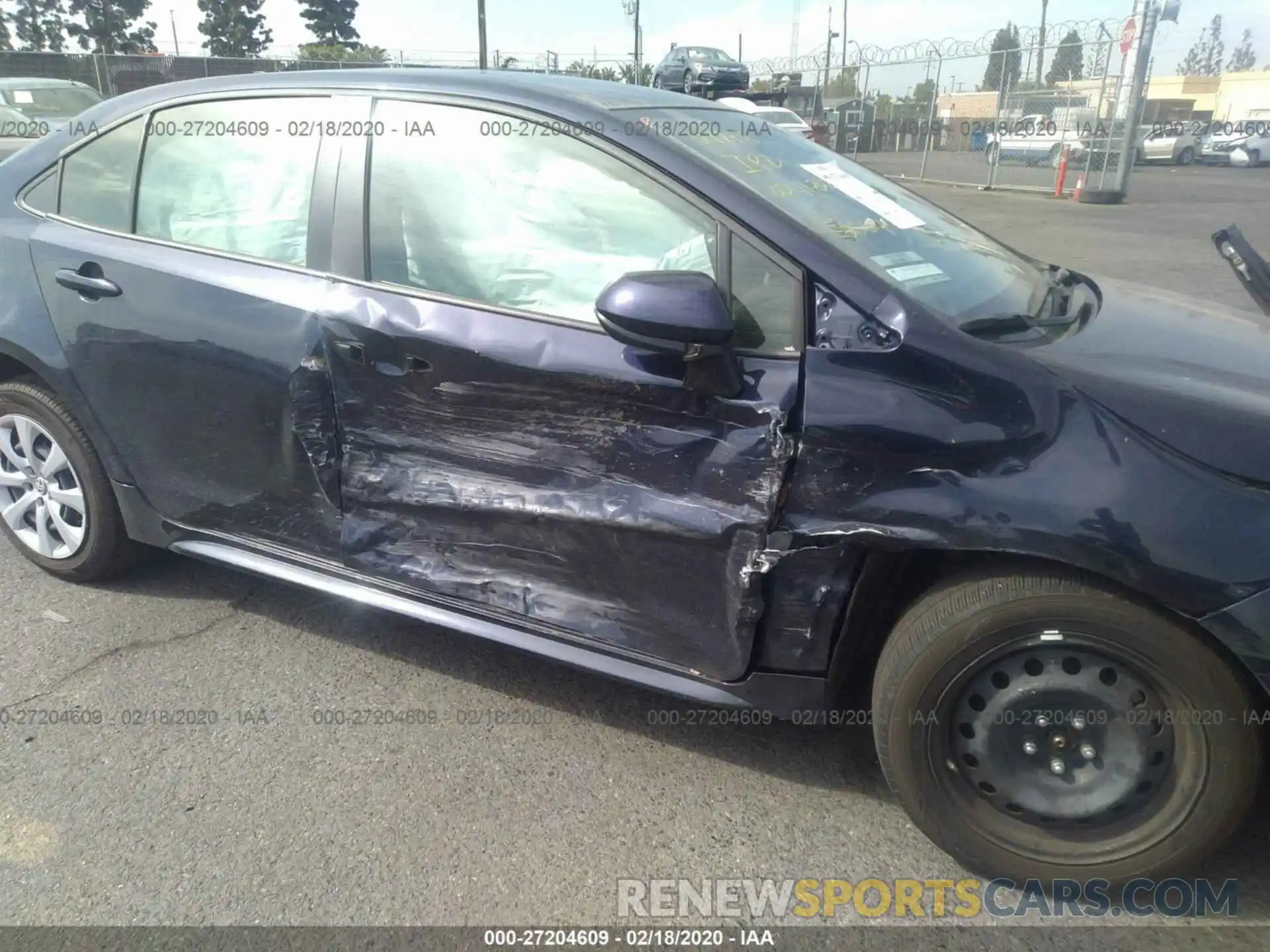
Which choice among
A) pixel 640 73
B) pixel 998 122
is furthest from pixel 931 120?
pixel 640 73

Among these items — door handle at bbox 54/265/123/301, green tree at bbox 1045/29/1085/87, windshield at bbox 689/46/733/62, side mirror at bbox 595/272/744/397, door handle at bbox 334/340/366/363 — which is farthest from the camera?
windshield at bbox 689/46/733/62

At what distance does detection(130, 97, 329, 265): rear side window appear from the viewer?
2.77 m

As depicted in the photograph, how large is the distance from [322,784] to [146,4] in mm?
49516

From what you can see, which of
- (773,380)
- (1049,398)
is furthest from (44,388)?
(1049,398)

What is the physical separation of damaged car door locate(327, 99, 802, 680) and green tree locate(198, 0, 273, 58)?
160 ft

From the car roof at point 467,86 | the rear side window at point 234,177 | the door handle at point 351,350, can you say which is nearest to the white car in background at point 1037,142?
the car roof at point 467,86

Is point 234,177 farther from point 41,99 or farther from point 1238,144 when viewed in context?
point 1238,144

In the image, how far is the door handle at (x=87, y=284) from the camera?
2.96 meters

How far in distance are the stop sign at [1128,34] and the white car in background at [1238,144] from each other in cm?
1822

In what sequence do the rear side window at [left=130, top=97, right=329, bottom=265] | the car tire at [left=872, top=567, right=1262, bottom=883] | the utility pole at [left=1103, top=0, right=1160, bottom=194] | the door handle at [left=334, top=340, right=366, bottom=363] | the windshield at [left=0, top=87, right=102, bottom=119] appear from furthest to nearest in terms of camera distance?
the utility pole at [left=1103, top=0, right=1160, bottom=194] < the windshield at [left=0, top=87, right=102, bottom=119] < the rear side window at [left=130, top=97, right=329, bottom=265] < the door handle at [left=334, top=340, right=366, bottom=363] < the car tire at [left=872, top=567, right=1262, bottom=883]

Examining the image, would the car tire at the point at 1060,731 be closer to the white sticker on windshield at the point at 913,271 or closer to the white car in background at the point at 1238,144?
the white sticker on windshield at the point at 913,271

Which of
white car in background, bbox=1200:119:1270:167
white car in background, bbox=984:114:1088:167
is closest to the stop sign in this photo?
white car in background, bbox=984:114:1088:167

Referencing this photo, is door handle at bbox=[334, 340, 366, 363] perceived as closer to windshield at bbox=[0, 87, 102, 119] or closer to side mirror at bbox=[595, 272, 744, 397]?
side mirror at bbox=[595, 272, 744, 397]

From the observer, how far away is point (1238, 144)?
30234 millimetres
